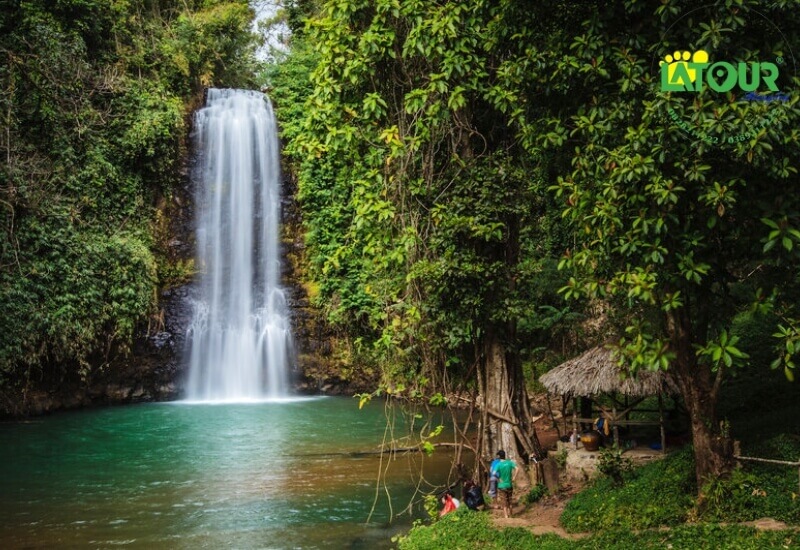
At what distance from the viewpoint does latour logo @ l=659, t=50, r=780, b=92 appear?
20.8ft

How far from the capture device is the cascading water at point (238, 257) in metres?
24.2

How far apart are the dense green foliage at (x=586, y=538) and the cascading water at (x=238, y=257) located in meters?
15.8

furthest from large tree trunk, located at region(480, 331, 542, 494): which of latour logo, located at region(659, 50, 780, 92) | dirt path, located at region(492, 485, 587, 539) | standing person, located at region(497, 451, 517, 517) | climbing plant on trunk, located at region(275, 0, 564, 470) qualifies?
latour logo, located at region(659, 50, 780, 92)

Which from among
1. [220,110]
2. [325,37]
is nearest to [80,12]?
[220,110]

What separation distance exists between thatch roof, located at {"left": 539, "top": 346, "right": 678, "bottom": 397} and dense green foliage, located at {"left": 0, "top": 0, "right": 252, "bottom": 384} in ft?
46.4

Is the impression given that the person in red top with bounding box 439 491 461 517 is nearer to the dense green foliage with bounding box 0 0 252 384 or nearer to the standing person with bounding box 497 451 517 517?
the standing person with bounding box 497 451 517 517

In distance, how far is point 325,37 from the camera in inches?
385

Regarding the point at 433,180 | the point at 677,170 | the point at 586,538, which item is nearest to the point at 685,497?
the point at 586,538

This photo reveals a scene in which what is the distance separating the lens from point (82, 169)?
71.5 ft

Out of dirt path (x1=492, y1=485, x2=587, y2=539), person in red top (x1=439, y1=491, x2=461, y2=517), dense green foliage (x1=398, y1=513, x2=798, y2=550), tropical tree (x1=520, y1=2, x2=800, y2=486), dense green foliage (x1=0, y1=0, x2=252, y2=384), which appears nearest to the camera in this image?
tropical tree (x1=520, y1=2, x2=800, y2=486)

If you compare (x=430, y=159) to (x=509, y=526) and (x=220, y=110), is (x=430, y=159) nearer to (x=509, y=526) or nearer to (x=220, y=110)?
(x=509, y=526)

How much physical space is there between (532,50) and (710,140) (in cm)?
257

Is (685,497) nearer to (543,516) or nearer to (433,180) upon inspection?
(543,516)

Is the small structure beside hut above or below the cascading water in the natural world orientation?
below
